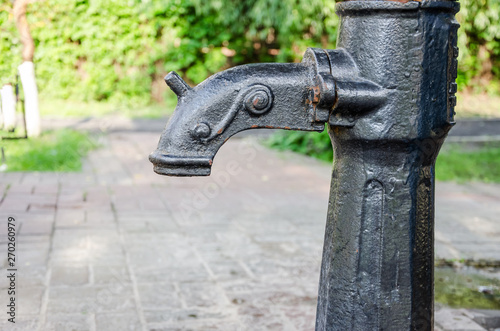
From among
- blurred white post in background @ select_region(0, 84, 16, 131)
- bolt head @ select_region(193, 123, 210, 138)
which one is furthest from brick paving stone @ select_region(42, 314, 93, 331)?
blurred white post in background @ select_region(0, 84, 16, 131)

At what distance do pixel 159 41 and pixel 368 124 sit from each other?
1031 centimetres

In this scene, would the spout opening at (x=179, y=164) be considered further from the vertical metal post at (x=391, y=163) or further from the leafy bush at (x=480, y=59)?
the leafy bush at (x=480, y=59)

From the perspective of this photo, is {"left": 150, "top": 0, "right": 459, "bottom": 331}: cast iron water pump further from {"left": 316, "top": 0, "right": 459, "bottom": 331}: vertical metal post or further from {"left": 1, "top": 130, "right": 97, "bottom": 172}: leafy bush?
{"left": 1, "top": 130, "right": 97, "bottom": 172}: leafy bush

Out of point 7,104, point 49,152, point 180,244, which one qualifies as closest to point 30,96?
point 49,152

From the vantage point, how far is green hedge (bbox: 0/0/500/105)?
9.21 metres

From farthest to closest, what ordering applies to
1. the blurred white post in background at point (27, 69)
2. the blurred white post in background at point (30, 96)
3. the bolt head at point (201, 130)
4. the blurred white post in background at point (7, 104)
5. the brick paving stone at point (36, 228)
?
the blurred white post in background at point (30, 96) < the blurred white post in background at point (27, 69) < the blurred white post in background at point (7, 104) < the brick paving stone at point (36, 228) < the bolt head at point (201, 130)

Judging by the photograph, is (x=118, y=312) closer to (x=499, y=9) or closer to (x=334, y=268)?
(x=334, y=268)

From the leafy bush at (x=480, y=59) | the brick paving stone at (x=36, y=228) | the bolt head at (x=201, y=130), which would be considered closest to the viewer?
the bolt head at (x=201, y=130)

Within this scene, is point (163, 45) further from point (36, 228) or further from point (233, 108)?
point (233, 108)

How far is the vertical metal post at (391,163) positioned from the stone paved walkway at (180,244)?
0.98m

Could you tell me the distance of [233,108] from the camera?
1.25m

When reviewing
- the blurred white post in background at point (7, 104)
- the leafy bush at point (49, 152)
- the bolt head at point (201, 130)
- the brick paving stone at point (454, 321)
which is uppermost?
the blurred white post in background at point (7, 104)

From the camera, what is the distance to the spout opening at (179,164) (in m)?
1.24

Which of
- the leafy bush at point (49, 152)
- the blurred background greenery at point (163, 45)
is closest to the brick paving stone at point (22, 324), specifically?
the leafy bush at point (49, 152)
